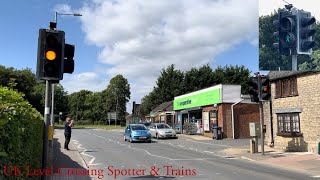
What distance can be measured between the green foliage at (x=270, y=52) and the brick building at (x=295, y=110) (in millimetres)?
1432

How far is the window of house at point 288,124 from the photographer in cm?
2192

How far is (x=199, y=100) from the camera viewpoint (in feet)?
136

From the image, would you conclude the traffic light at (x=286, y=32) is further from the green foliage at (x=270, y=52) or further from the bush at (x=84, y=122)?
the bush at (x=84, y=122)

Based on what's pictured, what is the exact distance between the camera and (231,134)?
3469cm

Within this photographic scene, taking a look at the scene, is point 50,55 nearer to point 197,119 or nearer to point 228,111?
point 228,111

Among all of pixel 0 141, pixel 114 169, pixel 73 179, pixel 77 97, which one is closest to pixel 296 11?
pixel 114 169

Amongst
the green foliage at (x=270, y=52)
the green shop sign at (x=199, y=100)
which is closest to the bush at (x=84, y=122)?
the green shop sign at (x=199, y=100)

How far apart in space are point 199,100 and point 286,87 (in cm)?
1844

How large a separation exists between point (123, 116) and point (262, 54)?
8753 cm

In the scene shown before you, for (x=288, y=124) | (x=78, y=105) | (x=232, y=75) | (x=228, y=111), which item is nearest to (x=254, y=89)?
(x=288, y=124)

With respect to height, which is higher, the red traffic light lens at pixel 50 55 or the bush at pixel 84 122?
the red traffic light lens at pixel 50 55

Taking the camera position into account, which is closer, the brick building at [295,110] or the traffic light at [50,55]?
the traffic light at [50,55]

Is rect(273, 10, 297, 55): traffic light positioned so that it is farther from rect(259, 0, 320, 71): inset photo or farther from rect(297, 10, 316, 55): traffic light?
rect(297, 10, 316, 55): traffic light

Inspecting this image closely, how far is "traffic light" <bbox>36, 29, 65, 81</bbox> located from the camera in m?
6.90
